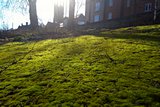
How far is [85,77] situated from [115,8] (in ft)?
145

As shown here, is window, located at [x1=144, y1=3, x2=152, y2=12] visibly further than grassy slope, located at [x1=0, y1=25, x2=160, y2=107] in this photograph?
Result: Yes

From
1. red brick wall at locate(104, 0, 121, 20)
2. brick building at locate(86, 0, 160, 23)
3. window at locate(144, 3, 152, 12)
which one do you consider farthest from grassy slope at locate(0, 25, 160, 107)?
red brick wall at locate(104, 0, 121, 20)

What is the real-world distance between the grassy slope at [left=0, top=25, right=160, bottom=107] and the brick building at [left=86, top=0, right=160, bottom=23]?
2619cm

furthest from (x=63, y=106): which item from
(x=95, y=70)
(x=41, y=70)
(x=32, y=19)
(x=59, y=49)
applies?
(x=32, y=19)

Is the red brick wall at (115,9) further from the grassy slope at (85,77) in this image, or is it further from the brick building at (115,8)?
the grassy slope at (85,77)

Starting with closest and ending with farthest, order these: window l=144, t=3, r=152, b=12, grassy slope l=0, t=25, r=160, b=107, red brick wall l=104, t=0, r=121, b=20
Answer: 1. grassy slope l=0, t=25, r=160, b=107
2. window l=144, t=3, r=152, b=12
3. red brick wall l=104, t=0, r=121, b=20

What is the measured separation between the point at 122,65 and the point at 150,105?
2830 millimetres

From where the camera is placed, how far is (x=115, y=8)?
50.2 meters

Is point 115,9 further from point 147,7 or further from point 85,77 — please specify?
point 85,77

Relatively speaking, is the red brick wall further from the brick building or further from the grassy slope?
the grassy slope

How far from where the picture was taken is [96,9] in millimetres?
59406

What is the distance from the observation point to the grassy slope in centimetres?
593

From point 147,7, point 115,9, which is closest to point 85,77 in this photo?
point 147,7

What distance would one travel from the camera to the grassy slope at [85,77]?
5.93 metres
